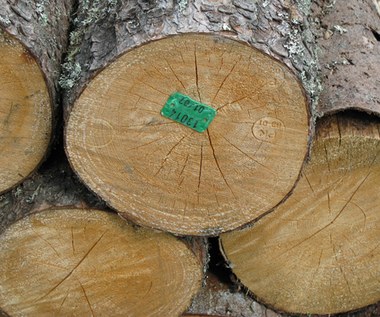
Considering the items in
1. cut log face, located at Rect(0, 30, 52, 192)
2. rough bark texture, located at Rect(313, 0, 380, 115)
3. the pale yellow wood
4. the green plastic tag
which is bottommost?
the pale yellow wood

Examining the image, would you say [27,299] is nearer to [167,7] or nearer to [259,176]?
[259,176]

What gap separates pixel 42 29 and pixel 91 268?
78 centimetres

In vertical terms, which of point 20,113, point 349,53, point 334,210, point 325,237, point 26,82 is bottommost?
point 325,237

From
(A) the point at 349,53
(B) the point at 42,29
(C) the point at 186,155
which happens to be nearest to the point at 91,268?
(C) the point at 186,155

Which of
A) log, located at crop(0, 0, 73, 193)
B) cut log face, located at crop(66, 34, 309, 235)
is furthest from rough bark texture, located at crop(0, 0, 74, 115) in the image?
cut log face, located at crop(66, 34, 309, 235)

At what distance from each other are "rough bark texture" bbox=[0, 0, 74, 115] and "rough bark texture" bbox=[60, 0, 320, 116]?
5 centimetres

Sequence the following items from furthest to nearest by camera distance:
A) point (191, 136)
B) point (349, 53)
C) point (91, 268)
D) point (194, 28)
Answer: point (349, 53), point (91, 268), point (191, 136), point (194, 28)

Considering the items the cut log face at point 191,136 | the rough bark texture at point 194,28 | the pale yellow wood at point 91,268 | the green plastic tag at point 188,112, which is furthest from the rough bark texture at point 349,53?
the pale yellow wood at point 91,268

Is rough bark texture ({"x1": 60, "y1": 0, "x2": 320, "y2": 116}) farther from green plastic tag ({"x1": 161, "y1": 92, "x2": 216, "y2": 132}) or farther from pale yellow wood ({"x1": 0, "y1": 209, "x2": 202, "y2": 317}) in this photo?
pale yellow wood ({"x1": 0, "y1": 209, "x2": 202, "y2": 317})

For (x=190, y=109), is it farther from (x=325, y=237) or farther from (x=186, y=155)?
(x=325, y=237)

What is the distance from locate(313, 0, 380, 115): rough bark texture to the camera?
205 centimetres

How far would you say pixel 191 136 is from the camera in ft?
5.91

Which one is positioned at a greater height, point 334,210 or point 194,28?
point 194,28

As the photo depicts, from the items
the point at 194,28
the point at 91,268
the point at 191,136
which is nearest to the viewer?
the point at 194,28
